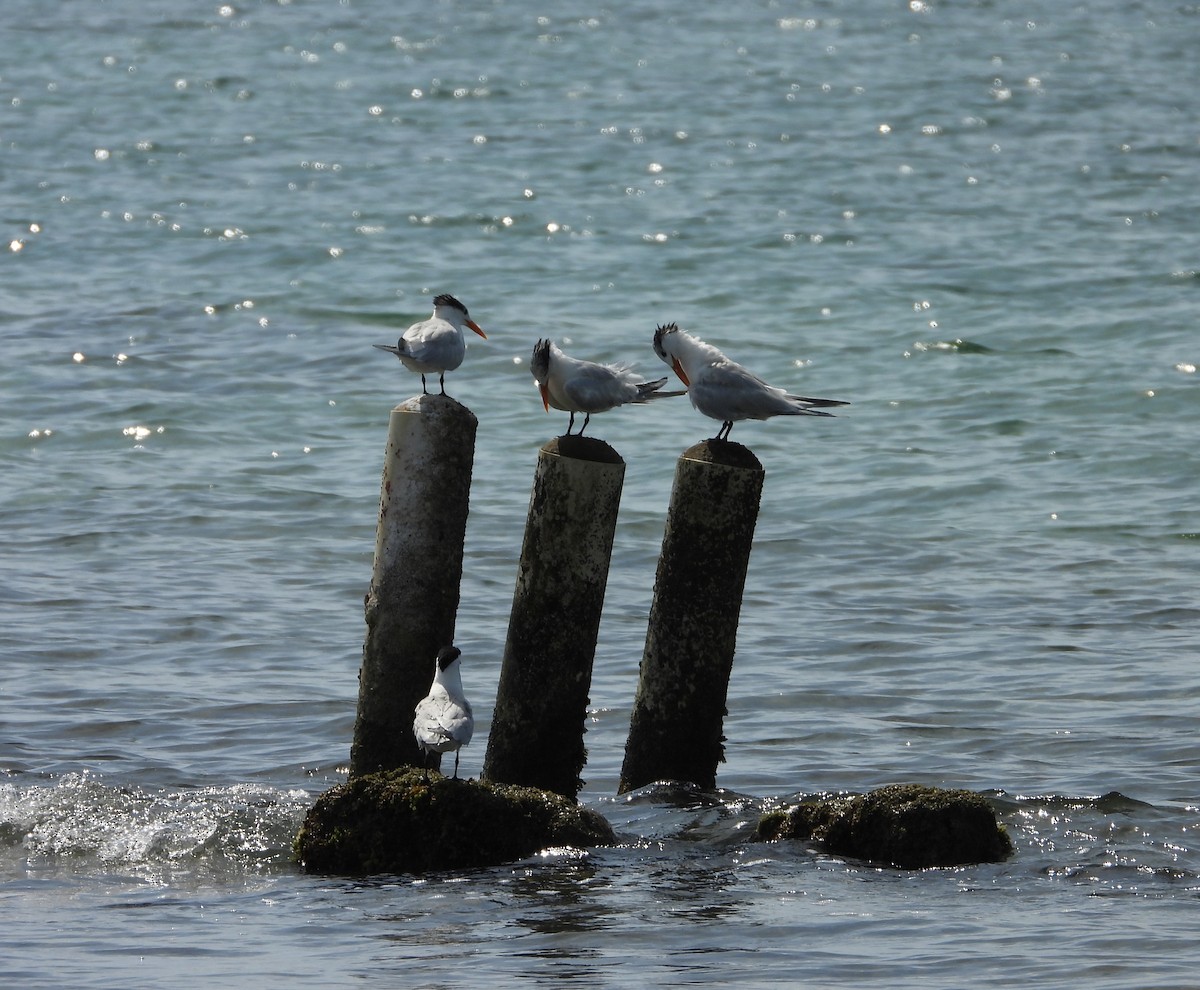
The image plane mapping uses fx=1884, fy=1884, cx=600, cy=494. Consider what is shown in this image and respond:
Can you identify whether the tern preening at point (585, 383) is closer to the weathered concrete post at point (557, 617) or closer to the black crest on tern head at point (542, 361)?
→ the black crest on tern head at point (542, 361)

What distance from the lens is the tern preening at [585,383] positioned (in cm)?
792

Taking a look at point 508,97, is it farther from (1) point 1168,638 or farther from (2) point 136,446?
(1) point 1168,638

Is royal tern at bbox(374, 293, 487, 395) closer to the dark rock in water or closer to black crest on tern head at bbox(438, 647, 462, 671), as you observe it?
black crest on tern head at bbox(438, 647, 462, 671)

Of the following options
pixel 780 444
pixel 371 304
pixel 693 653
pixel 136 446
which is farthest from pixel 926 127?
pixel 693 653

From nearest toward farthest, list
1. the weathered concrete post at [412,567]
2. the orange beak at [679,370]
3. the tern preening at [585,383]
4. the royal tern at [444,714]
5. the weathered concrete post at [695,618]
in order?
the royal tern at [444,714], the weathered concrete post at [412,567], the weathered concrete post at [695,618], the tern preening at [585,383], the orange beak at [679,370]

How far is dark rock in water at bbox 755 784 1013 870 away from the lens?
7.33 meters

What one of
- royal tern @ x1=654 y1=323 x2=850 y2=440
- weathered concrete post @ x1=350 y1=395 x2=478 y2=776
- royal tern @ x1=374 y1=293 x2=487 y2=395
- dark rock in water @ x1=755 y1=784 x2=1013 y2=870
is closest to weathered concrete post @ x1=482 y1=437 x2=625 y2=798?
weathered concrete post @ x1=350 y1=395 x2=478 y2=776

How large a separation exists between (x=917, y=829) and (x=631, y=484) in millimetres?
7904

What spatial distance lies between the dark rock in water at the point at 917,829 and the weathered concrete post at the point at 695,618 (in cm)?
77

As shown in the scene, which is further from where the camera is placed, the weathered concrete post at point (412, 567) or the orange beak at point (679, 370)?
the orange beak at point (679, 370)

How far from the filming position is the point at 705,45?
4078 cm

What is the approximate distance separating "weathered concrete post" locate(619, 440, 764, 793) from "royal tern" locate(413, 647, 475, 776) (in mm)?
991

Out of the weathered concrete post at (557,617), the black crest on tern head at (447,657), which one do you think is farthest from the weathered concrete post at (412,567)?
the weathered concrete post at (557,617)

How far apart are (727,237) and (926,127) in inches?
325
